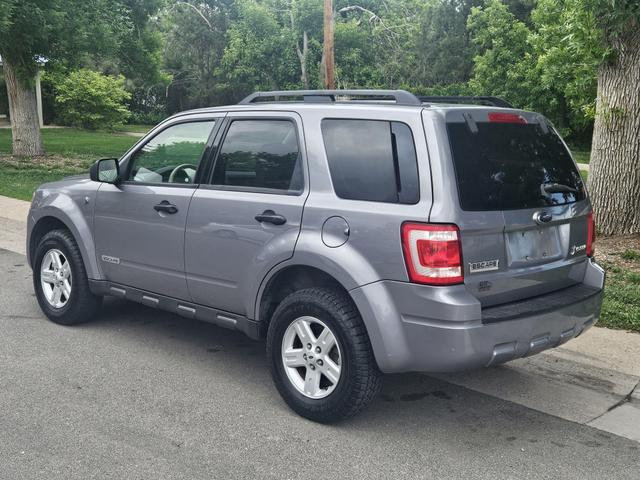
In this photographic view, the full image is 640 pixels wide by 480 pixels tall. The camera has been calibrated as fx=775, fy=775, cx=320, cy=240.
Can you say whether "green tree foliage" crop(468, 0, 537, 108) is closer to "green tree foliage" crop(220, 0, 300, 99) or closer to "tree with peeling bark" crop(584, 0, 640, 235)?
"green tree foliage" crop(220, 0, 300, 99)

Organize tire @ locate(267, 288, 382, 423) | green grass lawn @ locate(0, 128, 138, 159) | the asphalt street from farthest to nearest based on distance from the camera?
green grass lawn @ locate(0, 128, 138, 159), tire @ locate(267, 288, 382, 423), the asphalt street

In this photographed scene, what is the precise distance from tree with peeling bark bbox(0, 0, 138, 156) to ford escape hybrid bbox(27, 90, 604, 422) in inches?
450

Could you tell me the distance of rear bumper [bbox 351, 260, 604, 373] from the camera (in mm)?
3898

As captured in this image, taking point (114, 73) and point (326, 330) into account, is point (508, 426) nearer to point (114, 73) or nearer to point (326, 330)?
point (326, 330)

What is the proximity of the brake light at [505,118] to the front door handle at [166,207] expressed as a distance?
2176 millimetres

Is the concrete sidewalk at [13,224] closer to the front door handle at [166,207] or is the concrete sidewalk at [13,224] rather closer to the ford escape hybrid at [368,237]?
the front door handle at [166,207]

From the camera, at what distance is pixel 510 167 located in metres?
4.30

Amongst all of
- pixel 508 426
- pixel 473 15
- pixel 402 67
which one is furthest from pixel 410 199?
pixel 402 67

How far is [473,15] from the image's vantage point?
118 feet

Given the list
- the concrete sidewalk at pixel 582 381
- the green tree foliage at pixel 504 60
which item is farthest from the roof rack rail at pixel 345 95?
the green tree foliage at pixel 504 60

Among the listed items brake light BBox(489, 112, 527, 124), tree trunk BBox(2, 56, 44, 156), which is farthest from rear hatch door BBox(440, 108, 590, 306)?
tree trunk BBox(2, 56, 44, 156)

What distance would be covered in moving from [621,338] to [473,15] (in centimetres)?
3256

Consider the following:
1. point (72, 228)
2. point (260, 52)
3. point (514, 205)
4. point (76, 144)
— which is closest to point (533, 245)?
point (514, 205)

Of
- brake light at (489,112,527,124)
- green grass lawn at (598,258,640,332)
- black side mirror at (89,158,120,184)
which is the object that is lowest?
green grass lawn at (598,258,640,332)
